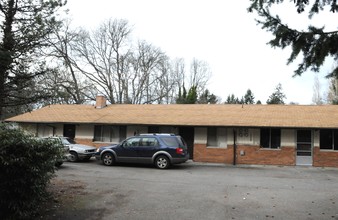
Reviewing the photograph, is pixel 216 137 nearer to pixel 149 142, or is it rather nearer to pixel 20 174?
pixel 149 142

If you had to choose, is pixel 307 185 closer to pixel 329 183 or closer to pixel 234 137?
pixel 329 183

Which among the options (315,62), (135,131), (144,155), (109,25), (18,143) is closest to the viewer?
(315,62)

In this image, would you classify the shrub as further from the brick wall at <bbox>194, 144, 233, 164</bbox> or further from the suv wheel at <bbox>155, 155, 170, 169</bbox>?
the brick wall at <bbox>194, 144, 233, 164</bbox>

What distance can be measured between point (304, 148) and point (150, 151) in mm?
9703

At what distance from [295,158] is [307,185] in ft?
27.5

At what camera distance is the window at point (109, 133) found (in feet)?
80.5

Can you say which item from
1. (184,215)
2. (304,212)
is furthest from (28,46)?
(304,212)

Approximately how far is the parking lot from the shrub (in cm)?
92

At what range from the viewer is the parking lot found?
26.8 ft

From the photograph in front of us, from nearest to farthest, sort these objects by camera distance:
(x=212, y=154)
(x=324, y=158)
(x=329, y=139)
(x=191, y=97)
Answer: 1. (x=324, y=158)
2. (x=329, y=139)
3. (x=212, y=154)
4. (x=191, y=97)

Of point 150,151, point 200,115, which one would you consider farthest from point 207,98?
point 150,151

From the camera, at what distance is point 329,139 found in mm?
20891

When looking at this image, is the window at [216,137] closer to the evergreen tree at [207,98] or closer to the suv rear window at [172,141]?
the suv rear window at [172,141]

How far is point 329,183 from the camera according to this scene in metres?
13.7
